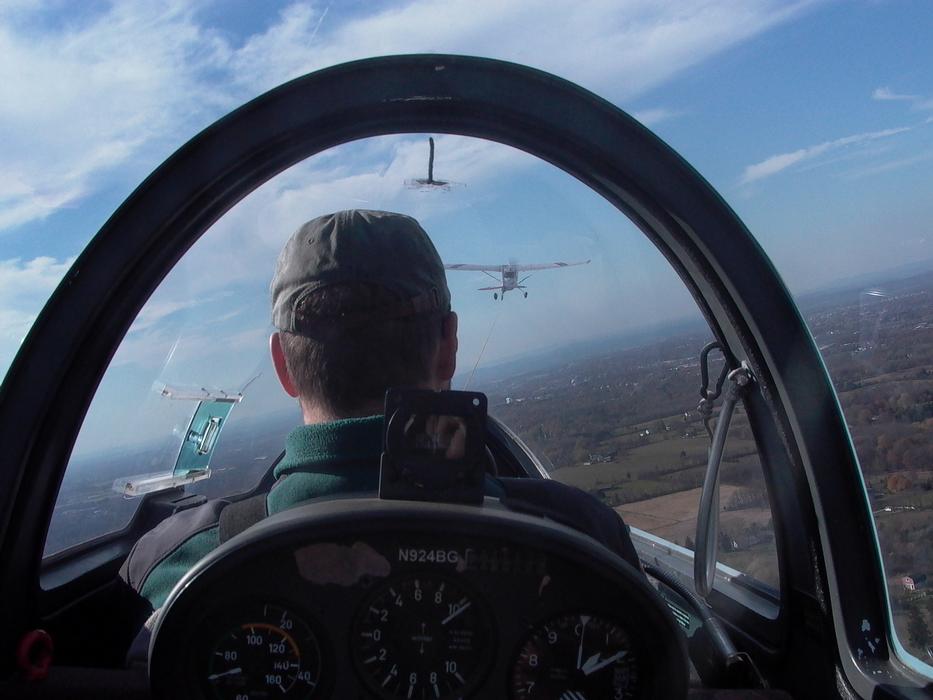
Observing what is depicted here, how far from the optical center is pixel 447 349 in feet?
5.38

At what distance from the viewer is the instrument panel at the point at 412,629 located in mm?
1137

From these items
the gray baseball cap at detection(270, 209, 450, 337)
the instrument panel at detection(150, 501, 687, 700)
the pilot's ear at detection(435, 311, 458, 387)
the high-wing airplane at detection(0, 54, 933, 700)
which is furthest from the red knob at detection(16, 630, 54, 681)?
the pilot's ear at detection(435, 311, 458, 387)

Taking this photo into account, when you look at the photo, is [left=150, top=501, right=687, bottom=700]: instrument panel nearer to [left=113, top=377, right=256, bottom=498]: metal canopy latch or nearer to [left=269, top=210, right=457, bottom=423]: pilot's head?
[left=269, top=210, right=457, bottom=423]: pilot's head

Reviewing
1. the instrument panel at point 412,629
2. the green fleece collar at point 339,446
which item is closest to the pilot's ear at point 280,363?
the green fleece collar at point 339,446

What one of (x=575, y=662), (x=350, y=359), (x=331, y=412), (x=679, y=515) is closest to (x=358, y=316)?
(x=350, y=359)

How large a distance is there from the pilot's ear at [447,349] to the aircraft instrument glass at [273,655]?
593 mm

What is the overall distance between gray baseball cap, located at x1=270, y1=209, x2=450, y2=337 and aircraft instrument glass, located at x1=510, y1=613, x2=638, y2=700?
0.63 metres

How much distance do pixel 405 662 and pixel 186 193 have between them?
3.18ft

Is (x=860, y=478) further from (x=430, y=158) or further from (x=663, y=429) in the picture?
(x=430, y=158)

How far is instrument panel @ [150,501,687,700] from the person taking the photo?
114 cm

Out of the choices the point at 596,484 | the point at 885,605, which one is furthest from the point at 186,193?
the point at 885,605

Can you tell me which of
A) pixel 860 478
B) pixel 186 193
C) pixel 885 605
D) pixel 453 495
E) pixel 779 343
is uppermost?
pixel 186 193

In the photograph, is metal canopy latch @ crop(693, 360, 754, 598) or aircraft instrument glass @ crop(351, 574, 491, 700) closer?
aircraft instrument glass @ crop(351, 574, 491, 700)

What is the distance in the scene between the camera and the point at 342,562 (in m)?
1.15
